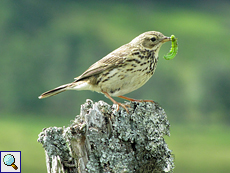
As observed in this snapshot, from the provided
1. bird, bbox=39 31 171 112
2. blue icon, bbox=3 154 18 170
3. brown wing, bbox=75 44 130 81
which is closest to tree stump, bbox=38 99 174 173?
bird, bbox=39 31 171 112

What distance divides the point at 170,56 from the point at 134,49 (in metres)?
0.74

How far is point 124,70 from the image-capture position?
19.7 ft

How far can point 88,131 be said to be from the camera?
439cm

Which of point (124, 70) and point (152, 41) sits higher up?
point (152, 41)

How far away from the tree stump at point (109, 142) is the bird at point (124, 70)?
1052mm

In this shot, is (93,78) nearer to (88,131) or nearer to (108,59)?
(108,59)

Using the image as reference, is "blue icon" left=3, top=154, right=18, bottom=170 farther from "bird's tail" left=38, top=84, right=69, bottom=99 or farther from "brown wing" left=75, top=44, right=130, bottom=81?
"brown wing" left=75, top=44, right=130, bottom=81

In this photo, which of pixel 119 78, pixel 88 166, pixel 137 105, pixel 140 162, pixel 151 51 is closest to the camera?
pixel 88 166

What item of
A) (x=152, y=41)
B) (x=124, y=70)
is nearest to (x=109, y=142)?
(x=124, y=70)

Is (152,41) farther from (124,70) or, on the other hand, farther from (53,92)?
(53,92)

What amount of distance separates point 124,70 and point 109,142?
1879mm

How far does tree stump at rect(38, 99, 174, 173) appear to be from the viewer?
4.36 m

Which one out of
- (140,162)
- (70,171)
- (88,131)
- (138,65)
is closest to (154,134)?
(140,162)

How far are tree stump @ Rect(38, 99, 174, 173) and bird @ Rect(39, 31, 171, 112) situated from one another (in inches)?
41.4
